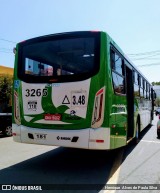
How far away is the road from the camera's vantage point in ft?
18.2

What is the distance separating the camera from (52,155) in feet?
26.5

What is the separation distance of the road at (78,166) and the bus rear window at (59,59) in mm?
2230

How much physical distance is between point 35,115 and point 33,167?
1.32 metres

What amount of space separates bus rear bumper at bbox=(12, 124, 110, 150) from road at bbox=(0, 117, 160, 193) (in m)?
0.71

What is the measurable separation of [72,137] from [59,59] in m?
1.95

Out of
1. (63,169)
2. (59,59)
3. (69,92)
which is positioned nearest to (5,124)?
(63,169)

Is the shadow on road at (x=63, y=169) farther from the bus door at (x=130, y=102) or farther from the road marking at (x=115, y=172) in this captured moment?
the bus door at (x=130, y=102)

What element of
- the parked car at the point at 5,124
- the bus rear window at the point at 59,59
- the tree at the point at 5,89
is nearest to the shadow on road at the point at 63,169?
the bus rear window at the point at 59,59

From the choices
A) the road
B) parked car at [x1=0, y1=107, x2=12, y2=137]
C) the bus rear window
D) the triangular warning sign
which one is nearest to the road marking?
the road

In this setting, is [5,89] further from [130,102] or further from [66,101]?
[66,101]

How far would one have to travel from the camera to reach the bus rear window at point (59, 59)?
6.06 metres

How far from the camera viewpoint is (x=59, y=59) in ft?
21.1

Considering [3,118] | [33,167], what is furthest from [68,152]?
[3,118]

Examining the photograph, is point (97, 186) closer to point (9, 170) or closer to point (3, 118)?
point (9, 170)
